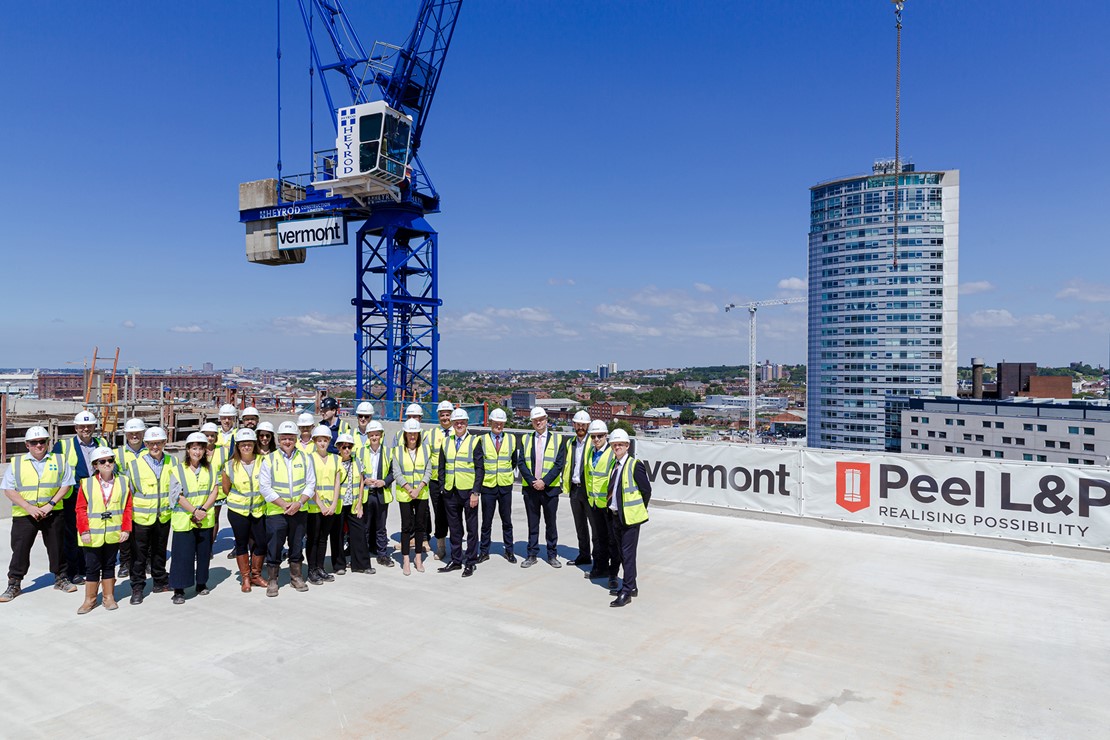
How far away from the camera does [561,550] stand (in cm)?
941

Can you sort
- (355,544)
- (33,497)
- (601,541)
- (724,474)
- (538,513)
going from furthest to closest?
1. (724,474)
2. (538,513)
3. (355,544)
4. (601,541)
5. (33,497)

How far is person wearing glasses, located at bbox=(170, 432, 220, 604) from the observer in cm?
693

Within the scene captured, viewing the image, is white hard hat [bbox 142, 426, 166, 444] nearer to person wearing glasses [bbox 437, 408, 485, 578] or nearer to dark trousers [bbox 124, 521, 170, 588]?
dark trousers [bbox 124, 521, 170, 588]

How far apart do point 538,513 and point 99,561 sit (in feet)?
15.2

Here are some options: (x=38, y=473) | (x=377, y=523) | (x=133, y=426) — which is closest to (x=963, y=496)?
(x=377, y=523)

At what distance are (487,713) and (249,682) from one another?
190 centimetres

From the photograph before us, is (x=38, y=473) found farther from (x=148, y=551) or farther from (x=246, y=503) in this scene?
(x=246, y=503)

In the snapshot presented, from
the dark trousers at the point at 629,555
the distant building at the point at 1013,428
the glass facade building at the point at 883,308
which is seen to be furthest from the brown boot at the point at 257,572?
the glass facade building at the point at 883,308

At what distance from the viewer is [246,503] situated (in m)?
7.13

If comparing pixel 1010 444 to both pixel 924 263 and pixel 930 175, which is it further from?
pixel 930 175

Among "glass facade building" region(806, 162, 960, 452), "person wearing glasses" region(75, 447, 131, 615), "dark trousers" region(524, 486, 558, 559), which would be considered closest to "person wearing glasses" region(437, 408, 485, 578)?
"dark trousers" region(524, 486, 558, 559)

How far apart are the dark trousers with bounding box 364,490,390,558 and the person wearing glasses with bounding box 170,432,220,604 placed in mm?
1761

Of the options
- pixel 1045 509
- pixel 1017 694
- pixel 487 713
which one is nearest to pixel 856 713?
pixel 1017 694

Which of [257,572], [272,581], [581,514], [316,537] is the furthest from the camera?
[581,514]
